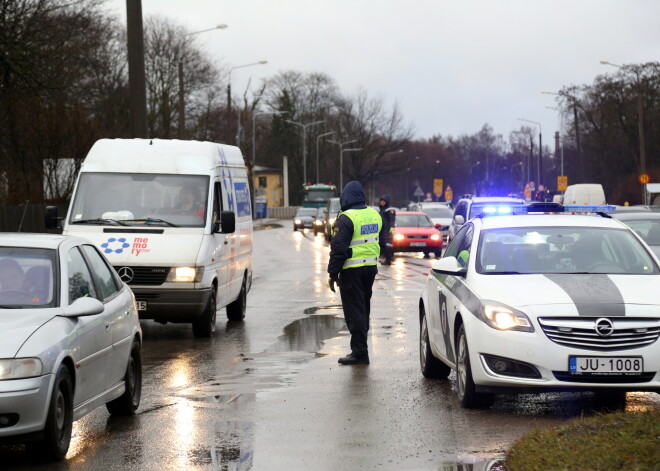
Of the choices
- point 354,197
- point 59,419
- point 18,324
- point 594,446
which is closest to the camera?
point 594,446

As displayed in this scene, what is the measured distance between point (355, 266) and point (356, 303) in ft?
1.25

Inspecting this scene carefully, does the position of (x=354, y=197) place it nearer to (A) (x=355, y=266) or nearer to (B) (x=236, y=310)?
(A) (x=355, y=266)

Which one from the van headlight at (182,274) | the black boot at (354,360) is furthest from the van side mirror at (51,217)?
the black boot at (354,360)

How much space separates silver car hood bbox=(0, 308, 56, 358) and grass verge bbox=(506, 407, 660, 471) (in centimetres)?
296

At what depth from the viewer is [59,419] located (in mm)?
7348

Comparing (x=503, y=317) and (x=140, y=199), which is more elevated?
(x=140, y=199)

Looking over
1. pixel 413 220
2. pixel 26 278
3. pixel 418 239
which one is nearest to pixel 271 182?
pixel 413 220

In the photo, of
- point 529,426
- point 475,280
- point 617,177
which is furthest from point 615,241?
point 617,177

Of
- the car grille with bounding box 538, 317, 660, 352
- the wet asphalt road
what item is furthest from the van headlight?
the car grille with bounding box 538, 317, 660, 352

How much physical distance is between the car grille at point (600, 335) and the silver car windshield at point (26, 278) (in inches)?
140

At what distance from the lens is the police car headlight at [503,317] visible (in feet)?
29.0

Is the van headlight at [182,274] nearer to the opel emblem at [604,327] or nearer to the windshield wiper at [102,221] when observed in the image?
the windshield wiper at [102,221]

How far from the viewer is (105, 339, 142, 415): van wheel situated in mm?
9055

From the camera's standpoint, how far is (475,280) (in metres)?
9.61
